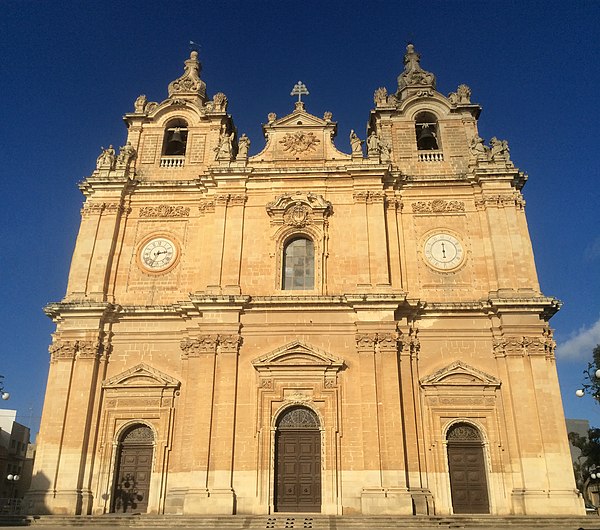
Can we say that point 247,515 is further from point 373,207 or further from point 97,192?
point 97,192

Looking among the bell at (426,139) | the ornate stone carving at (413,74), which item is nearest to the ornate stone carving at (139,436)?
the bell at (426,139)

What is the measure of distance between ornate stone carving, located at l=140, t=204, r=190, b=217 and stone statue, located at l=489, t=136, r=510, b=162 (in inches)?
485

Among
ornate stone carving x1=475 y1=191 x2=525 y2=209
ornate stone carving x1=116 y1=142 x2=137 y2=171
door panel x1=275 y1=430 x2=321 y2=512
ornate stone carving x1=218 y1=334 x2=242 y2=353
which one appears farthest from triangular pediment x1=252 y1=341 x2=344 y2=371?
ornate stone carving x1=116 y1=142 x2=137 y2=171

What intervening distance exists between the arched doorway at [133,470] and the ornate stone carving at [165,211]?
26.5ft

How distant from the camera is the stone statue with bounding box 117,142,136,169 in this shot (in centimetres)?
2259

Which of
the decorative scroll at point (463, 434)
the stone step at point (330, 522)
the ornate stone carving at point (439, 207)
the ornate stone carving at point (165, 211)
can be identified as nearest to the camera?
the stone step at point (330, 522)

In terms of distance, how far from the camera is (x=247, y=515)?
1595 centimetres

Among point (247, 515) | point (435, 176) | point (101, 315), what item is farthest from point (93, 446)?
point (435, 176)

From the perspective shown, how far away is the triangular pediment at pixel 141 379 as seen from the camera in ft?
60.5

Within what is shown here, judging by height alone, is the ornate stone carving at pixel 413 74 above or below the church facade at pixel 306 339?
above

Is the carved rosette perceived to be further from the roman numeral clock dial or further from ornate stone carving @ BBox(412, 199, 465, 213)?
the roman numeral clock dial

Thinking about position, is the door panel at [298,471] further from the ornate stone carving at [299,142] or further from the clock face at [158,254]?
the ornate stone carving at [299,142]

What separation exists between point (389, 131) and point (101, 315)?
44.8 ft

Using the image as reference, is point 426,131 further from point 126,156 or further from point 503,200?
point 126,156
